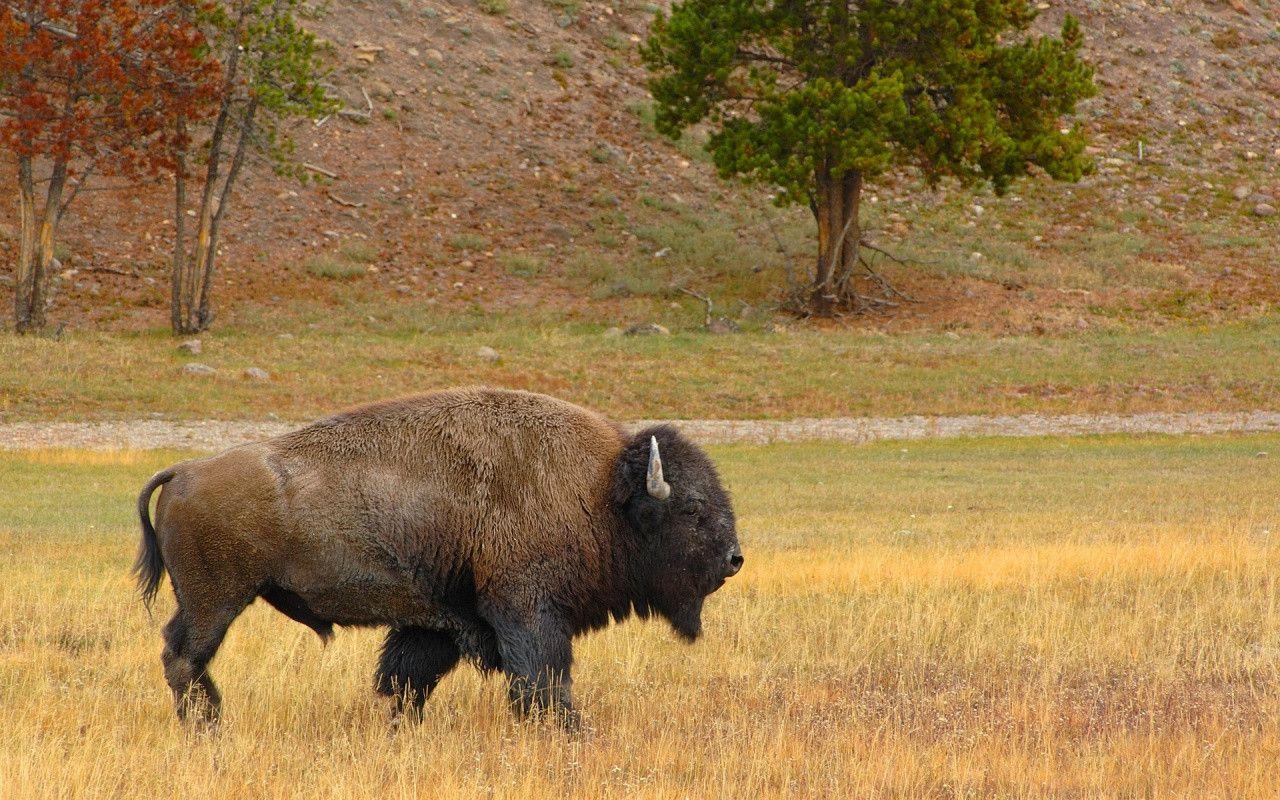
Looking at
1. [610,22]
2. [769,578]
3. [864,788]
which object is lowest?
[769,578]

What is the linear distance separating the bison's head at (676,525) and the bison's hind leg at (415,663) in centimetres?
111

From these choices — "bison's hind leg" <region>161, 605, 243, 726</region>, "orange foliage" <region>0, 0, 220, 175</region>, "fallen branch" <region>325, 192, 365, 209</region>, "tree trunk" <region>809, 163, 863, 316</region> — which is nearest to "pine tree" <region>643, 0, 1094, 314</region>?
"tree trunk" <region>809, 163, 863, 316</region>

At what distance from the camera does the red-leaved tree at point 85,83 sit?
101 ft

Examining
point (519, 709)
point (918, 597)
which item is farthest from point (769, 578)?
point (519, 709)

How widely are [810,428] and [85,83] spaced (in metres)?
17.5

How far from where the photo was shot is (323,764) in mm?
6676

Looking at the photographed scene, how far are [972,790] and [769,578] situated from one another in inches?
227

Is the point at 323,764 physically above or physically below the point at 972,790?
below

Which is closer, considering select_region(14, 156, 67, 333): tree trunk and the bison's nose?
the bison's nose

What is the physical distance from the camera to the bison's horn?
7578 millimetres

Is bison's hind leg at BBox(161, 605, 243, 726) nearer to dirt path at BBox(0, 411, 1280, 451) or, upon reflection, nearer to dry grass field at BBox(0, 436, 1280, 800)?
dry grass field at BBox(0, 436, 1280, 800)

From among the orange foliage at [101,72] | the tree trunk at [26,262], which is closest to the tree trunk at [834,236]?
the orange foliage at [101,72]

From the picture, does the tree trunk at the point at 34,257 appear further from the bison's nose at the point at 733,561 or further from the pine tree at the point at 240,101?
the bison's nose at the point at 733,561

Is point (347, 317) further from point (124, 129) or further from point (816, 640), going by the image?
point (816, 640)
